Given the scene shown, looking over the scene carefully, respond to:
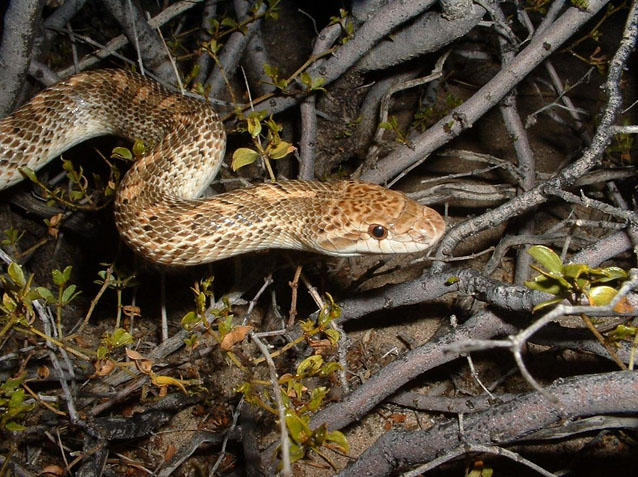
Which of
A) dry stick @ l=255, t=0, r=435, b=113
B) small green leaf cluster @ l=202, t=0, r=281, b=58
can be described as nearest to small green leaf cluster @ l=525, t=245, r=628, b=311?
dry stick @ l=255, t=0, r=435, b=113

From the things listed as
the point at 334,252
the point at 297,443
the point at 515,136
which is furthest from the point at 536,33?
the point at 297,443

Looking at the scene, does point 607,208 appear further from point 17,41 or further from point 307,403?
point 17,41

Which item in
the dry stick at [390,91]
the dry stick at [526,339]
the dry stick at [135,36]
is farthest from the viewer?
the dry stick at [135,36]

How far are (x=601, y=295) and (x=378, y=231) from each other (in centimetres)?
104

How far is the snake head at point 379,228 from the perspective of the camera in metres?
2.43

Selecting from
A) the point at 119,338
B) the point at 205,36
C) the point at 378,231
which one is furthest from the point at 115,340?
the point at 205,36

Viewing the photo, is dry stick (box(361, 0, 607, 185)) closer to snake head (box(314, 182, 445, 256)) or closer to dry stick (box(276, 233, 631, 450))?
snake head (box(314, 182, 445, 256))

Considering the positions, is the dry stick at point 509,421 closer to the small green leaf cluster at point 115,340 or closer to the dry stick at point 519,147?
the small green leaf cluster at point 115,340

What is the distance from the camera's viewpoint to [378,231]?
2469mm

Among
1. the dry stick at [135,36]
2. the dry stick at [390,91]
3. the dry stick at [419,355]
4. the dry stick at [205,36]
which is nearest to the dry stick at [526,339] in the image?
the dry stick at [419,355]

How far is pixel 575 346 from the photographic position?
2.23m

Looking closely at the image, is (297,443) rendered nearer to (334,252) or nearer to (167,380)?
(167,380)

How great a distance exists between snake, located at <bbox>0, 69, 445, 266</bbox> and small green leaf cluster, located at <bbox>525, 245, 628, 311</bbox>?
0.79 m

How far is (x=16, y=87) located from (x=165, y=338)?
1.55 m
